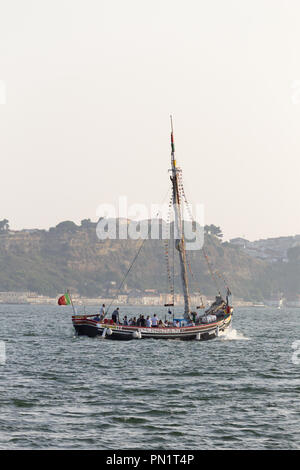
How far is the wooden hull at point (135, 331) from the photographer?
66.3 meters

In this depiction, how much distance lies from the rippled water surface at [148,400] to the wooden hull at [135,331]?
883cm

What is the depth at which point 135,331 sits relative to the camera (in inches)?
2608

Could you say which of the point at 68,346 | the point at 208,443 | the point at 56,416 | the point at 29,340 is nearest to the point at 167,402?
the point at 56,416

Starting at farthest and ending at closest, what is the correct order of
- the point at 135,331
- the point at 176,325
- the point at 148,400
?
the point at 176,325
the point at 135,331
the point at 148,400

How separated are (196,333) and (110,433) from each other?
4259 centimetres

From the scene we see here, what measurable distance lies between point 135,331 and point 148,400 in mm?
32917

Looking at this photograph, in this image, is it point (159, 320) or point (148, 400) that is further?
point (159, 320)

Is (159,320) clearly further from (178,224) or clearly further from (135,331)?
(178,224)
